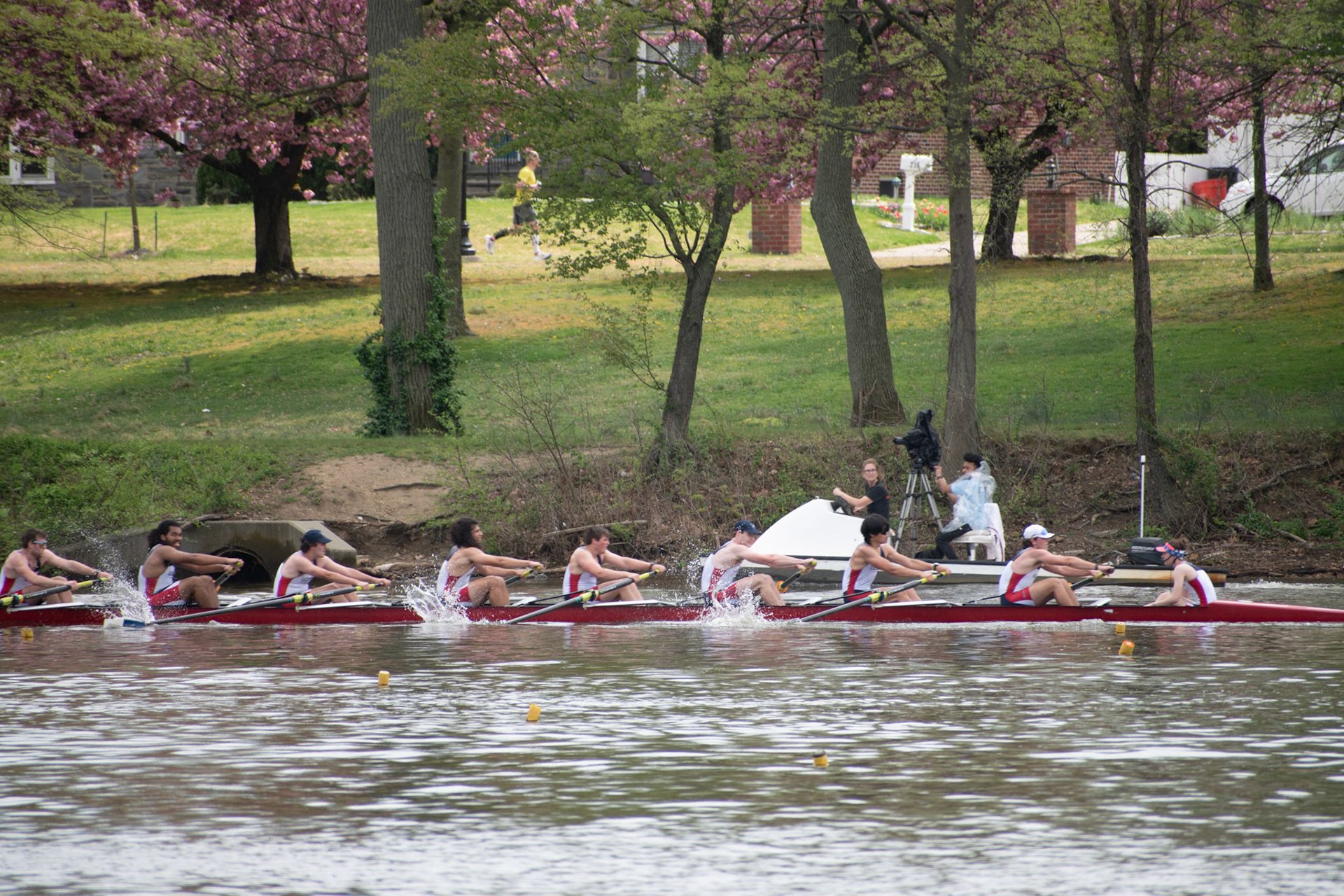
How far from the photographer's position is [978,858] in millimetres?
7574

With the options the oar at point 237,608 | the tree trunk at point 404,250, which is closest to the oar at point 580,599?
the oar at point 237,608

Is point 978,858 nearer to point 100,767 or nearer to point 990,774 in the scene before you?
point 990,774

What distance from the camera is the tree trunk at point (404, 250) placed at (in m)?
25.1

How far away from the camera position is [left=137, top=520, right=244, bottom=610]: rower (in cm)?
1745

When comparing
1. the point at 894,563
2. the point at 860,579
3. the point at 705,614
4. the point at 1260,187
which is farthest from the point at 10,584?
the point at 1260,187

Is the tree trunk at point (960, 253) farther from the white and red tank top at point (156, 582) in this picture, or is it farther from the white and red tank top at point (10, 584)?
the white and red tank top at point (10, 584)

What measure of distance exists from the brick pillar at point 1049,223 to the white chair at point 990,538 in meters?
22.5

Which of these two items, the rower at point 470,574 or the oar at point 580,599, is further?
the rower at point 470,574

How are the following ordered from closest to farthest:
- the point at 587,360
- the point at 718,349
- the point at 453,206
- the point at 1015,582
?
the point at 1015,582 < the point at 587,360 < the point at 718,349 < the point at 453,206

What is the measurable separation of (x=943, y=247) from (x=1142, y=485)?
23.0 m

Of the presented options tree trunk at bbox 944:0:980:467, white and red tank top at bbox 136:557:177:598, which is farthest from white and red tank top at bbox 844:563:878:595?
white and red tank top at bbox 136:557:177:598

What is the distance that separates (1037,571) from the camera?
52.5 ft

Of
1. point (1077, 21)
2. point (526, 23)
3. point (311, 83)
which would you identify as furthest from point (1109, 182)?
point (311, 83)

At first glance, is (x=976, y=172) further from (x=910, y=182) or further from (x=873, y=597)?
(x=873, y=597)
